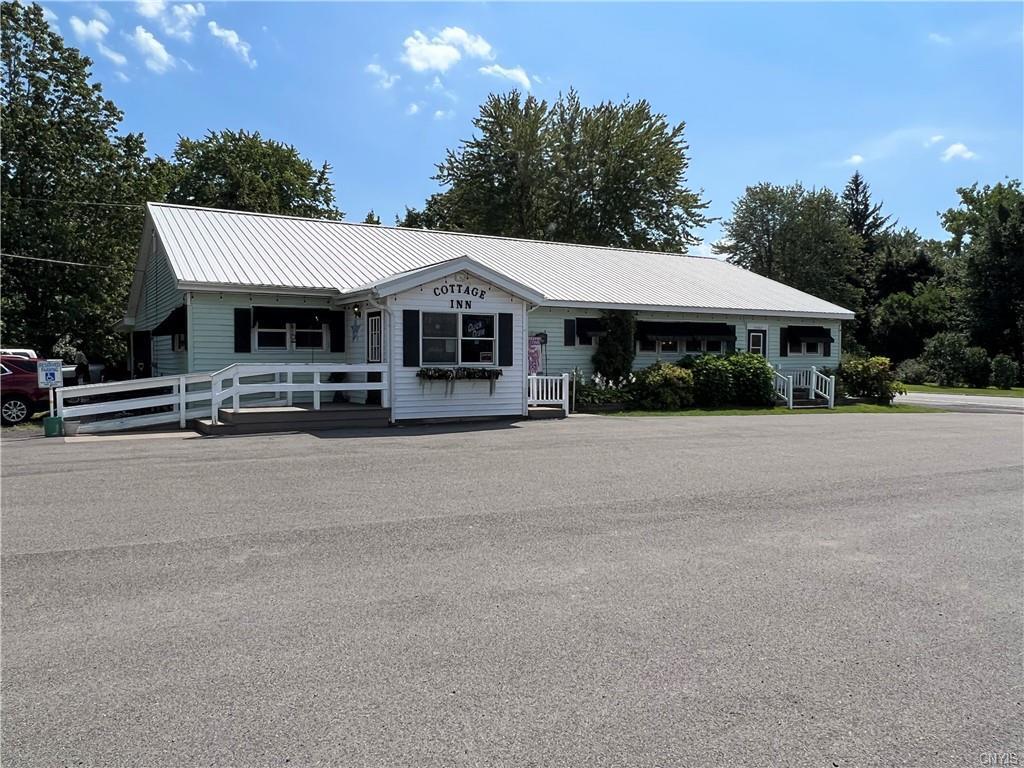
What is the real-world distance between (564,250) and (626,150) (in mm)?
15724

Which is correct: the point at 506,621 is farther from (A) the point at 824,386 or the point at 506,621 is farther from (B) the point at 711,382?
(A) the point at 824,386

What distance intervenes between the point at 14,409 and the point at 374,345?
7549mm

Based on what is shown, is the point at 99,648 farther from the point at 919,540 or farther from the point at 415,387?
the point at 415,387

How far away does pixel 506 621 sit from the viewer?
4.25 m

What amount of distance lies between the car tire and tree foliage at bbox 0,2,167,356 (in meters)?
11.9

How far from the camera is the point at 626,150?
40.1m

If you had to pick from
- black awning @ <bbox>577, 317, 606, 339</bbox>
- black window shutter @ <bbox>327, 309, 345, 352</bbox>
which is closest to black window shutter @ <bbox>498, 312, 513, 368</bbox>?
black window shutter @ <bbox>327, 309, 345, 352</bbox>

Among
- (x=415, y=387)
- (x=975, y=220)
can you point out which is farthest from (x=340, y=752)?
(x=975, y=220)

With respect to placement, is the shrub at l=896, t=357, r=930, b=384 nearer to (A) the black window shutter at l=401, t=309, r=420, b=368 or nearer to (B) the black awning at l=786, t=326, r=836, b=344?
(B) the black awning at l=786, t=326, r=836, b=344

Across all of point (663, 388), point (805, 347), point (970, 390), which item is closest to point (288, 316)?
point (663, 388)

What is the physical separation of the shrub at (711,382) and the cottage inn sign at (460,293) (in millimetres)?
8197

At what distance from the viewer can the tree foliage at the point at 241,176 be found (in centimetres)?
4116

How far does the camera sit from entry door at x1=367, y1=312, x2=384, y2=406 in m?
16.2

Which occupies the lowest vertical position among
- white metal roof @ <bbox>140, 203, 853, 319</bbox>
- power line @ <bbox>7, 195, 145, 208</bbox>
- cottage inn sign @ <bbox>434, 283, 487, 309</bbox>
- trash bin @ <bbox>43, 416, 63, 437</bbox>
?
trash bin @ <bbox>43, 416, 63, 437</bbox>
